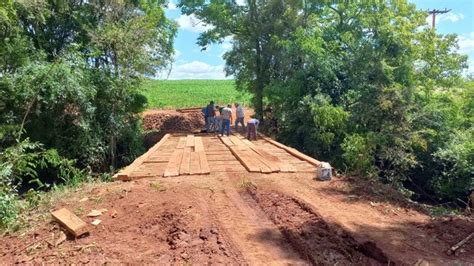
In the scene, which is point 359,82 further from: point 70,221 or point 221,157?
point 70,221

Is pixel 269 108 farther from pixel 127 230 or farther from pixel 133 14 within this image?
pixel 127 230

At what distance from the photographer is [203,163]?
10812 millimetres

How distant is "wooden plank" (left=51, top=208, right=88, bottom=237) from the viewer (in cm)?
596

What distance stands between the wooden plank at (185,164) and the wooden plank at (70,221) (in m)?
3.24

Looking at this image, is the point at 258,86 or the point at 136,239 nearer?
the point at 136,239

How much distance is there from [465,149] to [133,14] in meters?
15.3

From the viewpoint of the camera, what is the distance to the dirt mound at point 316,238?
5305mm

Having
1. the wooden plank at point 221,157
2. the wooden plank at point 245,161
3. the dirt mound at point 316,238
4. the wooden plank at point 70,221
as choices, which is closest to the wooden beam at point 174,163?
the wooden plank at point 221,157

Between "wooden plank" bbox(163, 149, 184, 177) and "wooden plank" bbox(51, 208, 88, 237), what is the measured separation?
2.93 meters

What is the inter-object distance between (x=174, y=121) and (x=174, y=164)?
1648 centimetres

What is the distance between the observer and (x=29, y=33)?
1911cm

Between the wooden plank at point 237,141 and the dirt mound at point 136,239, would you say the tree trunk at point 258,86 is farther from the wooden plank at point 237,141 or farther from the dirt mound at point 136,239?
the dirt mound at point 136,239

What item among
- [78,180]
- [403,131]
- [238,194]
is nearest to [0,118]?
[78,180]

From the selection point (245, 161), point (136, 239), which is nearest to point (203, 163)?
point (245, 161)
